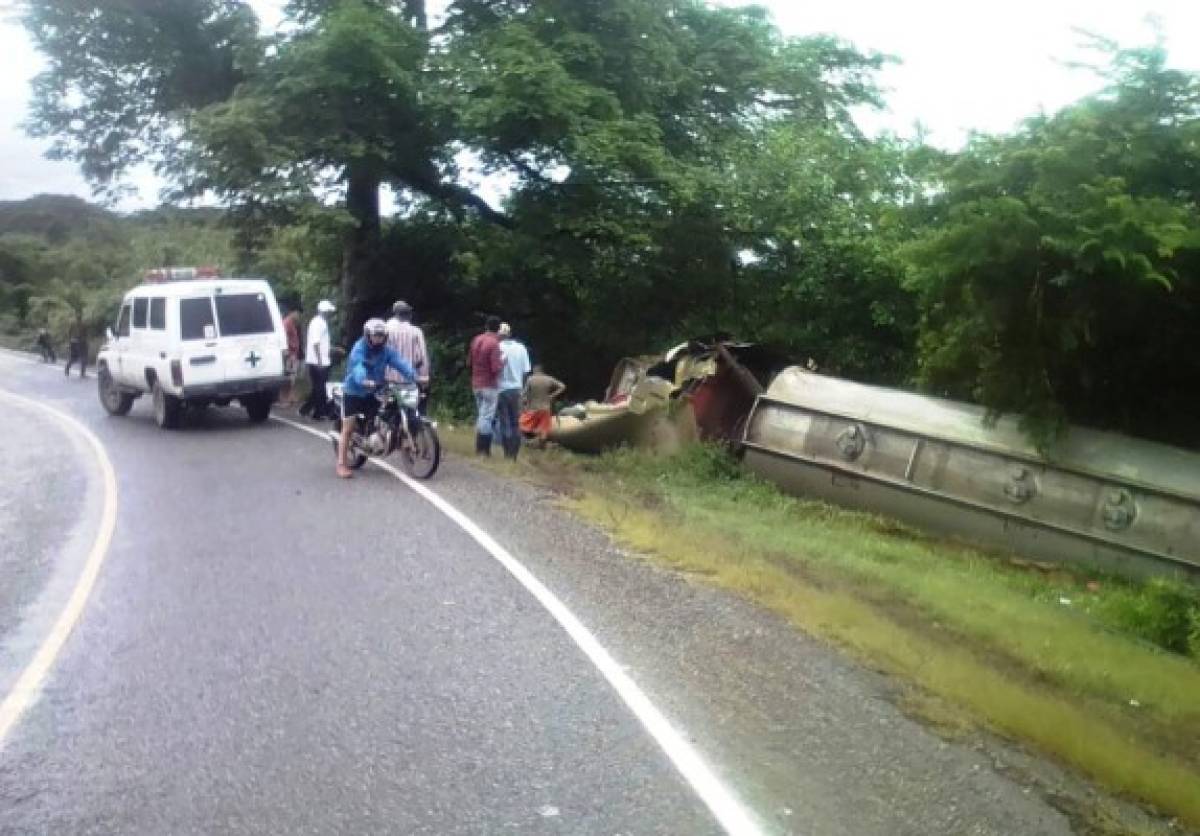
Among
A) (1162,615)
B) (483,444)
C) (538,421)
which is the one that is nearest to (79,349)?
(538,421)

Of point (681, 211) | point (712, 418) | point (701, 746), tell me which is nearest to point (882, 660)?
point (701, 746)

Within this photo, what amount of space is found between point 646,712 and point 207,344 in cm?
1384

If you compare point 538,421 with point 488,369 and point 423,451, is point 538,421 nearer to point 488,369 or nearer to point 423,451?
point 488,369

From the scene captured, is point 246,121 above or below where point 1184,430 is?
above

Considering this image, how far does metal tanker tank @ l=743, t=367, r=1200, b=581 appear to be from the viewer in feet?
36.1

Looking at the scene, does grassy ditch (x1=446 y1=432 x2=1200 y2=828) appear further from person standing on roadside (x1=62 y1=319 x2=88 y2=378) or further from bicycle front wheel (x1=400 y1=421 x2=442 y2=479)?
person standing on roadside (x1=62 y1=319 x2=88 y2=378)

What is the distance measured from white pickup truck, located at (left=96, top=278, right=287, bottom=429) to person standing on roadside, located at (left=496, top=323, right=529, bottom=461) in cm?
504

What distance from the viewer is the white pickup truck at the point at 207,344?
1764 cm

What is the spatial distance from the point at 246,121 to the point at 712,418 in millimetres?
9605

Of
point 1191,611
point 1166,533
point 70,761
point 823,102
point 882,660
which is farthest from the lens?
point 823,102

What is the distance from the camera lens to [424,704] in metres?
5.72

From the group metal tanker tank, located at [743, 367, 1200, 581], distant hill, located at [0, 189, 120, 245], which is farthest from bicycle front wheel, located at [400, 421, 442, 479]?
distant hill, located at [0, 189, 120, 245]

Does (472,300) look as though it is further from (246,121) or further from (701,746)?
(701,746)

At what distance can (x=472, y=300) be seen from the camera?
987 inches
